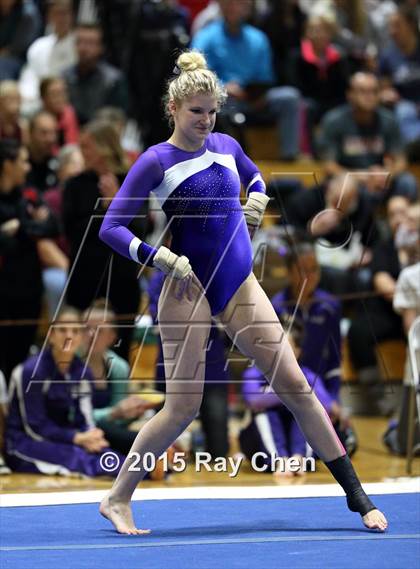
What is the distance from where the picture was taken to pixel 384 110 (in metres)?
9.37

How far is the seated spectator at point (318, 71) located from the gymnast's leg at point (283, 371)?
5.62m

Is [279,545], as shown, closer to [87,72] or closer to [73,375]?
[73,375]

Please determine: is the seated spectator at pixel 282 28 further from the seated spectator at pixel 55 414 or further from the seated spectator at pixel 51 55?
the seated spectator at pixel 55 414

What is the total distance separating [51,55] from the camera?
9516 millimetres

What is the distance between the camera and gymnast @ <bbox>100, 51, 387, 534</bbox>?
14.2 feet

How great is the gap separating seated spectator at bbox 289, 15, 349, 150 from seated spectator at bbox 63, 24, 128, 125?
1527 millimetres

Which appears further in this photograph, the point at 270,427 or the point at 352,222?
the point at 352,222

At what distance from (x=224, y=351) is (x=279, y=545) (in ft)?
7.93

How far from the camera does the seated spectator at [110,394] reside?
6.22 m

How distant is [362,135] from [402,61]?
1.60 m

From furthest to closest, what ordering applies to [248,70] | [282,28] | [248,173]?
[282,28] < [248,70] < [248,173]

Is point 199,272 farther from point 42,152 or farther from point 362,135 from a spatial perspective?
point 362,135

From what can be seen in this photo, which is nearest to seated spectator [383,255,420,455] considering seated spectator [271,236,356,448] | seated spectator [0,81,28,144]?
seated spectator [271,236,356,448]

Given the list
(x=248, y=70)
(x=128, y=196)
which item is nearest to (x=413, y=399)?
(x=128, y=196)
